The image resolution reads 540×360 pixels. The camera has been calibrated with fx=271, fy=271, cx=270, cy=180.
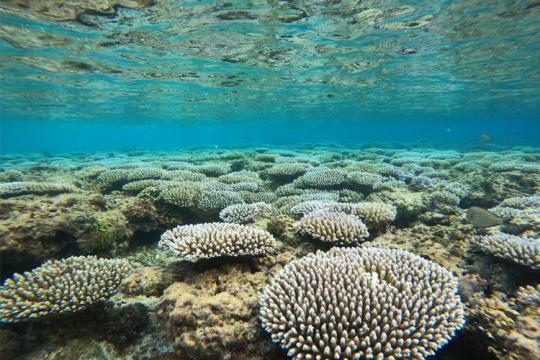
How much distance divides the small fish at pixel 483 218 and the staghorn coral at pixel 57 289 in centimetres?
611

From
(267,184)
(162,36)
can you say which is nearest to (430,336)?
(267,184)

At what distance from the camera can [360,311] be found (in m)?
2.54

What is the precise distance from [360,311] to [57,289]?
138 inches

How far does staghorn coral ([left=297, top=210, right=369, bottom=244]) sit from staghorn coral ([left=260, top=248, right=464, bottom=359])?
1.09 metres

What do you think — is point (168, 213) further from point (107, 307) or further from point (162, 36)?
point (162, 36)

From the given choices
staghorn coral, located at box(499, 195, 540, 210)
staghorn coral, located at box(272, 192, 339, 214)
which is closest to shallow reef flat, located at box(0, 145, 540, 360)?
staghorn coral, located at box(499, 195, 540, 210)

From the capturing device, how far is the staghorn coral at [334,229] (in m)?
4.43

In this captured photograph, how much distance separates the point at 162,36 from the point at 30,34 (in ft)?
24.3

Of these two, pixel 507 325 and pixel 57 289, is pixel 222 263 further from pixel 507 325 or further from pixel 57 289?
pixel 507 325

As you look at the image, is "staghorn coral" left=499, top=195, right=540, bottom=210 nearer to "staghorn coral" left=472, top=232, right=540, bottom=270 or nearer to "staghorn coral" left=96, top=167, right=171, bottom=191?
"staghorn coral" left=472, top=232, right=540, bottom=270

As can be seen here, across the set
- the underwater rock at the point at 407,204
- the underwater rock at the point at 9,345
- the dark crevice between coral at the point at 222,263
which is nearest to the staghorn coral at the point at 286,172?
the underwater rock at the point at 407,204

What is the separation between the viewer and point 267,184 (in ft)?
37.5

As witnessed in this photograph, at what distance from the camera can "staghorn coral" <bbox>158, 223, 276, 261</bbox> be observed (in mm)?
3684

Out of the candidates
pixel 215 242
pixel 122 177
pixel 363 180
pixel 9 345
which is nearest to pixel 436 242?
pixel 215 242
